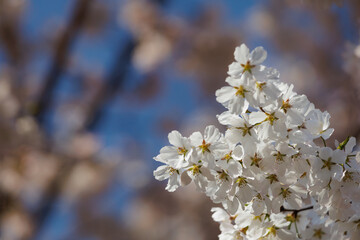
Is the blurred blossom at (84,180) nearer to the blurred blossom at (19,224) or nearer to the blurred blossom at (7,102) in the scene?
the blurred blossom at (19,224)

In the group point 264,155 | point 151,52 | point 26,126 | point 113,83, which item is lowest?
point 264,155

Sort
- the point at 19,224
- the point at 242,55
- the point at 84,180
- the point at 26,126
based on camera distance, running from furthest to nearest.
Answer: the point at 84,180
the point at 19,224
the point at 26,126
the point at 242,55

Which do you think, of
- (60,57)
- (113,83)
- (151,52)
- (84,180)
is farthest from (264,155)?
(84,180)

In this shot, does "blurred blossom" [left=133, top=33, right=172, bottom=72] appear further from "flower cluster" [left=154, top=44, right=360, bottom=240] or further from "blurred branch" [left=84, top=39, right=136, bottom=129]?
"flower cluster" [left=154, top=44, right=360, bottom=240]

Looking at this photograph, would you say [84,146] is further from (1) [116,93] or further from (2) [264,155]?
(2) [264,155]

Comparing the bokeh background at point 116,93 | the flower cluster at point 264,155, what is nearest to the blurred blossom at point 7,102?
the bokeh background at point 116,93

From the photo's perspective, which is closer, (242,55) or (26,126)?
(242,55)
